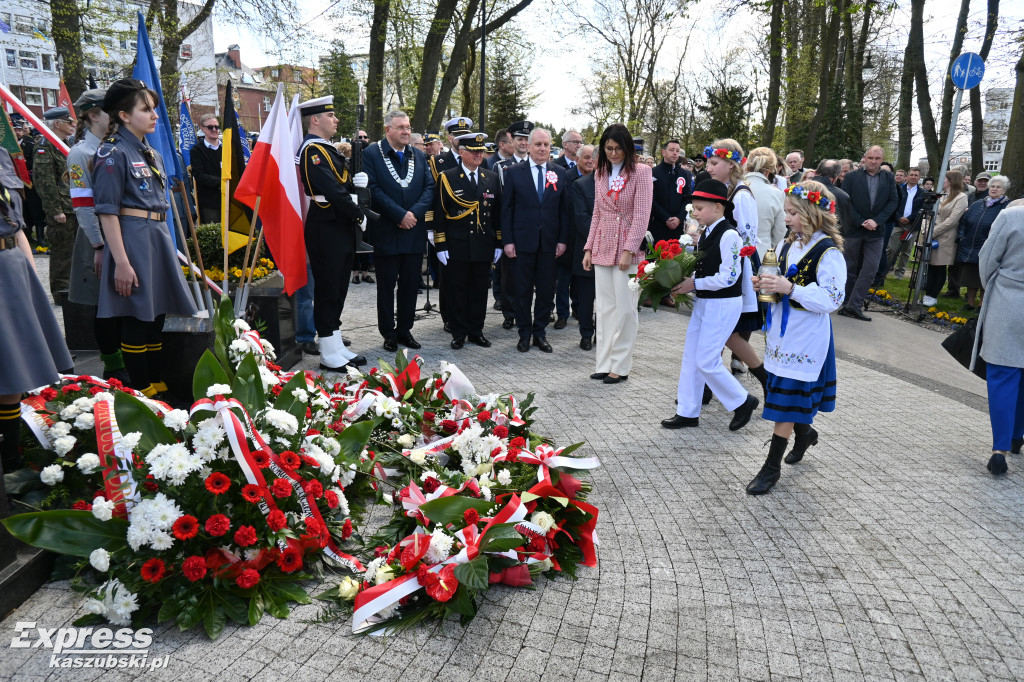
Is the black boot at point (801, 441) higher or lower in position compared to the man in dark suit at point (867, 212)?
lower

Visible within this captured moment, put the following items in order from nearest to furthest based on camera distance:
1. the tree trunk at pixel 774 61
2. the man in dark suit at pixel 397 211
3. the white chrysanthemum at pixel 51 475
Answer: the white chrysanthemum at pixel 51 475 < the man in dark suit at pixel 397 211 < the tree trunk at pixel 774 61

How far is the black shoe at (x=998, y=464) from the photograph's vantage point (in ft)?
16.6

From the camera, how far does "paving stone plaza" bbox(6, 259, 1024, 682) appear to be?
9.42 ft

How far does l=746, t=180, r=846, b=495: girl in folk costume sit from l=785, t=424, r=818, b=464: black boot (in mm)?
322

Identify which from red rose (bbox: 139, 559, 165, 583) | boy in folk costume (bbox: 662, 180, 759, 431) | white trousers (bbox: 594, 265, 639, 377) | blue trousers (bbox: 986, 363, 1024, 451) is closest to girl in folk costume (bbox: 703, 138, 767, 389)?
boy in folk costume (bbox: 662, 180, 759, 431)

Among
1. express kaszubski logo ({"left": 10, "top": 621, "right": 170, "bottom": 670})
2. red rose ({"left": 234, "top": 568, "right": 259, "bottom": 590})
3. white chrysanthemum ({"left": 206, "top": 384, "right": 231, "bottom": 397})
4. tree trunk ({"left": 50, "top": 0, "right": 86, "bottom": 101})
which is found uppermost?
tree trunk ({"left": 50, "top": 0, "right": 86, "bottom": 101})

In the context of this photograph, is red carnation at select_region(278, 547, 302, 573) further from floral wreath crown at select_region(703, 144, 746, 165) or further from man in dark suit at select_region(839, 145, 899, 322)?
man in dark suit at select_region(839, 145, 899, 322)

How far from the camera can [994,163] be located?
6731 centimetres

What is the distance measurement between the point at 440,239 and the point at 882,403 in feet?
15.4

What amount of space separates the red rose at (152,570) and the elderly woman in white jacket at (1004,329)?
17.0 ft

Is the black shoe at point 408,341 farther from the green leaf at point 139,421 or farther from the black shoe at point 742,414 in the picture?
the green leaf at point 139,421

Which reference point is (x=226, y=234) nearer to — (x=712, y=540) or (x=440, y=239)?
(x=440, y=239)

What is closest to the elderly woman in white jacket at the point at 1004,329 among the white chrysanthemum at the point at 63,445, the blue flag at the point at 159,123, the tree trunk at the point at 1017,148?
the white chrysanthemum at the point at 63,445

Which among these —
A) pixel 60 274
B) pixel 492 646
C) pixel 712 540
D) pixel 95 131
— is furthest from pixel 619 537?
pixel 60 274
